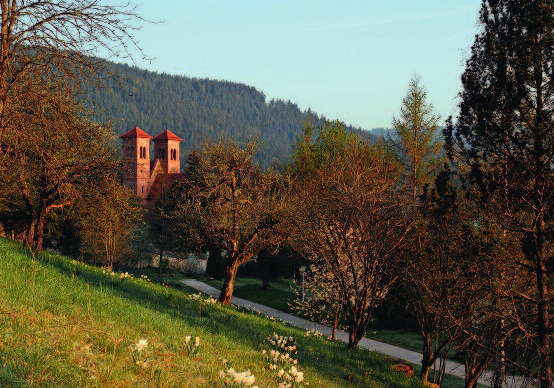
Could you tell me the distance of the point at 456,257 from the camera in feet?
43.6

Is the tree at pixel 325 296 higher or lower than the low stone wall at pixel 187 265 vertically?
higher

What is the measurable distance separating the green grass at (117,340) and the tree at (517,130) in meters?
3.81

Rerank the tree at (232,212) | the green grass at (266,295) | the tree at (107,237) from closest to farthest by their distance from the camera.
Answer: the tree at (232,212)
the tree at (107,237)
the green grass at (266,295)

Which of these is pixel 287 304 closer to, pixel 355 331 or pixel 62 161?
pixel 355 331

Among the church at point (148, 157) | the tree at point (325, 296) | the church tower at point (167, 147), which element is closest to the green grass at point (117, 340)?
the tree at point (325, 296)

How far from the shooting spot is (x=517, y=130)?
11211 millimetres

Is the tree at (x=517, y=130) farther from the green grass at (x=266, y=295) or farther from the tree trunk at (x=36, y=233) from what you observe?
the green grass at (x=266, y=295)

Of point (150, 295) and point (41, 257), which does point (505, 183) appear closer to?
point (150, 295)

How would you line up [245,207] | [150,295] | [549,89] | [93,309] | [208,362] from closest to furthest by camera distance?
[208,362], [93,309], [549,89], [150,295], [245,207]

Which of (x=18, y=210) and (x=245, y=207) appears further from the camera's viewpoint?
(x=18, y=210)

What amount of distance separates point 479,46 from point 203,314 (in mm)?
8809

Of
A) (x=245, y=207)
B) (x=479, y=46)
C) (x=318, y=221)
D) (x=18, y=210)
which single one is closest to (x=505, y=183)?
(x=479, y=46)

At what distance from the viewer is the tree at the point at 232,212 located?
71.6 ft

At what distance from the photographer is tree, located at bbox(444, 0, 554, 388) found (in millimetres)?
10703
